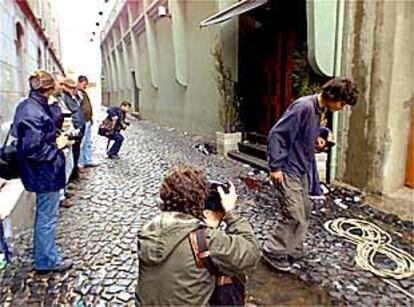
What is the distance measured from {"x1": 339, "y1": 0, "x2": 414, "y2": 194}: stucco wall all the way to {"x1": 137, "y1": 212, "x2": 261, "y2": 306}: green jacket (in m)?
4.00

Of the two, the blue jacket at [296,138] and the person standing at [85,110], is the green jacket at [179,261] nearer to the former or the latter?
the blue jacket at [296,138]

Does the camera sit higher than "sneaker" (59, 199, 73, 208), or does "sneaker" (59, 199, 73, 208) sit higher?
the camera

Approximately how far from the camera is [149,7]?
16953 mm

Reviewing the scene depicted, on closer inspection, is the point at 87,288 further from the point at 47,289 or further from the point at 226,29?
the point at 226,29

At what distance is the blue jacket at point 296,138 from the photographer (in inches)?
121

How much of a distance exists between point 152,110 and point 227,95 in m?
10.3

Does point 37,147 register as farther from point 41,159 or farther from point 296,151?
point 296,151

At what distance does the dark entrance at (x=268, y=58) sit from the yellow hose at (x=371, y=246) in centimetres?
359

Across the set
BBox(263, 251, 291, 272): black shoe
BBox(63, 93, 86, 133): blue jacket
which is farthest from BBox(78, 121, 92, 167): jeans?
BBox(263, 251, 291, 272): black shoe

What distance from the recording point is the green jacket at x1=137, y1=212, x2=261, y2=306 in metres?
1.53

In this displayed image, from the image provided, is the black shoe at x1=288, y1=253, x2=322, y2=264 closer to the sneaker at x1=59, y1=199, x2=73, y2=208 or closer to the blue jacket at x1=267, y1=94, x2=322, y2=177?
the blue jacket at x1=267, y1=94, x2=322, y2=177

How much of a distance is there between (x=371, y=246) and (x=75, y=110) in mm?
3973

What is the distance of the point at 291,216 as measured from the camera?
3.17m

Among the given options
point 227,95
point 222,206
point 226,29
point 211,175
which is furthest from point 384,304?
point 226,29
